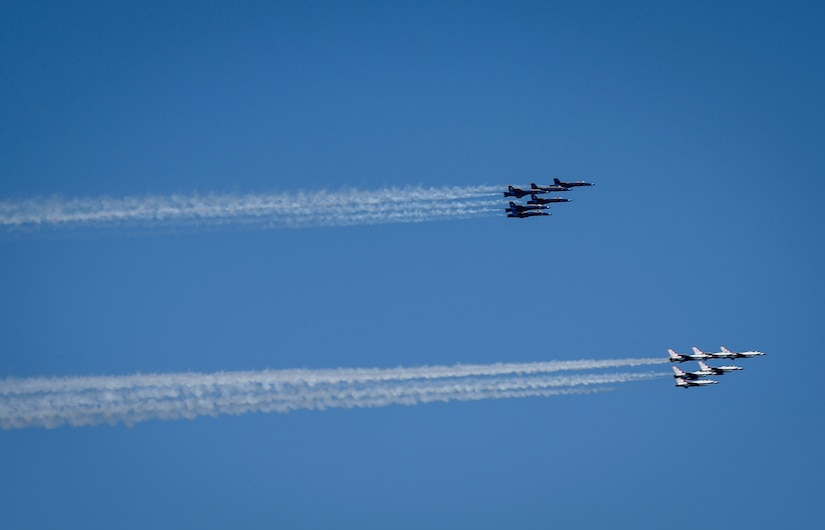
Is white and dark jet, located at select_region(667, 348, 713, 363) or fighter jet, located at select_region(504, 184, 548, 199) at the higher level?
fighter jet, located at select_region(504, 184, 548, 199)

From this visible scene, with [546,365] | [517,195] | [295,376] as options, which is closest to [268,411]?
[295,376]

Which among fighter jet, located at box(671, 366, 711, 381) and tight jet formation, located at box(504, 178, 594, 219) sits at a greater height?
tight jet formation, located at box(504, 178, 594, 219)

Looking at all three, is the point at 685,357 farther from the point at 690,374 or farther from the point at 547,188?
the point at 547,188

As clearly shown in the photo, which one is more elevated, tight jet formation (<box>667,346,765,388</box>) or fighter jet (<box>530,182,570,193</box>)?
fighter jet (<box>530,182,570,193</box>)

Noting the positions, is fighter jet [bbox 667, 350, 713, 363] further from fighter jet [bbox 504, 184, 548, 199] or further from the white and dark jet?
fighter jet [bbox 504, 184, 548, 199]

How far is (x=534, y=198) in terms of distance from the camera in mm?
99812

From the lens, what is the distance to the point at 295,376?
7644 centimetres

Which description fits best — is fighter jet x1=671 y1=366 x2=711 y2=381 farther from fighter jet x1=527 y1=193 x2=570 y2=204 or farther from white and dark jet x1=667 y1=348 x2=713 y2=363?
fighter jet x1=527 y1=193 x2=570 y2=204

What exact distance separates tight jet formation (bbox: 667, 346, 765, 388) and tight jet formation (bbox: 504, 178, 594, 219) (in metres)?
14.8

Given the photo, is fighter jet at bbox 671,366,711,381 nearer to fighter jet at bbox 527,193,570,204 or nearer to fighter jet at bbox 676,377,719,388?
fighter jet at bbox 676,377,719,388

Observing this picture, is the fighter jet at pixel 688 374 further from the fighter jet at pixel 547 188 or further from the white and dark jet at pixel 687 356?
the fighter jet at pixel 547 188

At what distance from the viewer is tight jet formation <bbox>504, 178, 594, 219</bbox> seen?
98312mm

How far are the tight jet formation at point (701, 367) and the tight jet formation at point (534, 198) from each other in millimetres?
14780

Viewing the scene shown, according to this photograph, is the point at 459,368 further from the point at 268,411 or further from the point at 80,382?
the point at 80,382
